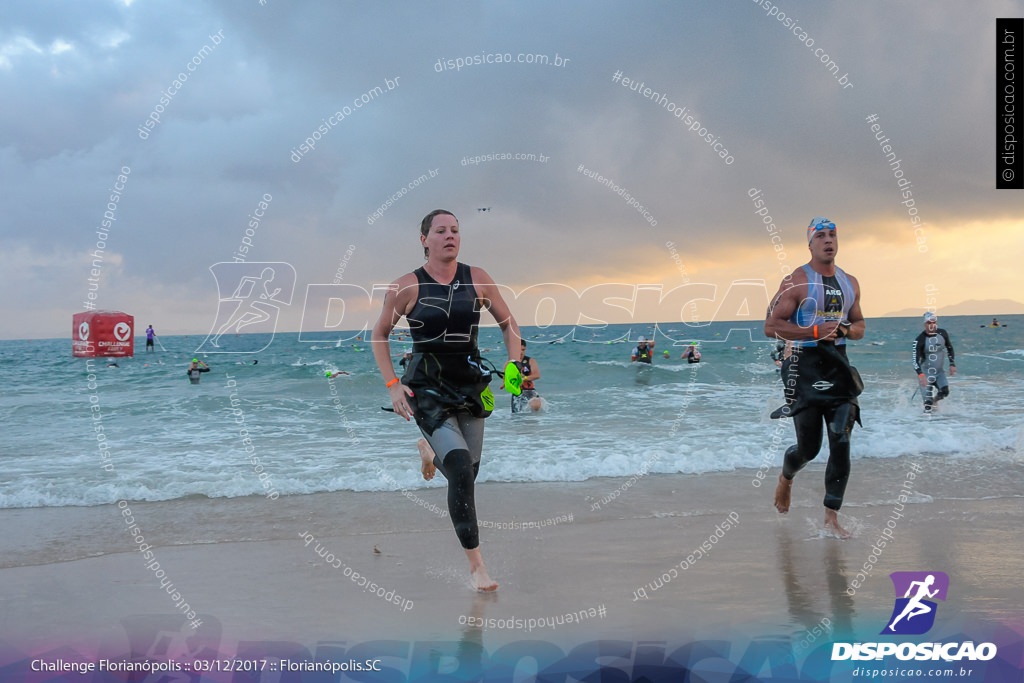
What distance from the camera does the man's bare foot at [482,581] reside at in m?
4.56

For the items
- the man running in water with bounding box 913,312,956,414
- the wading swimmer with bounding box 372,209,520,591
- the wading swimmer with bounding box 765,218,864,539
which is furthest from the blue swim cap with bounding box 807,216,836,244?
the man running in water with bounding box 913,312,956,414

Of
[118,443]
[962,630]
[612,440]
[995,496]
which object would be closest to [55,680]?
[962,630]

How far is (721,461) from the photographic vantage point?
9.02 metres

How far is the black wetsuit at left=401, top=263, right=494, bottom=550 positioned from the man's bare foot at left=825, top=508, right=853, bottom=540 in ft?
9.82

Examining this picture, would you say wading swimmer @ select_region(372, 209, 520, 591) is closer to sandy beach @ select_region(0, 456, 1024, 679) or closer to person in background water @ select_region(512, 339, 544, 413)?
sandy beach @ select_region(0, 456, 1024, 679)

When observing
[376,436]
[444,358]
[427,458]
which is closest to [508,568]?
[427,458]

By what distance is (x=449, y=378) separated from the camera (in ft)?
15.1

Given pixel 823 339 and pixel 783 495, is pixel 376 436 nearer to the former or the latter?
pixel 783 495

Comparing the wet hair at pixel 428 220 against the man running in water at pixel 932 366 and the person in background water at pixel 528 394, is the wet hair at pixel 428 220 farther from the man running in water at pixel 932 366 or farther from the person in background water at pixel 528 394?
the man running in water at pixel 932 366

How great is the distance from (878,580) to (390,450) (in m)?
7.16

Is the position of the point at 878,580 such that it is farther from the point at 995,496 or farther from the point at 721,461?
the point at 721,461

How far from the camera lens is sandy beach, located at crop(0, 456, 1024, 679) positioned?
3.99 m

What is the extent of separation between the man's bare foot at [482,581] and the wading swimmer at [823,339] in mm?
2768

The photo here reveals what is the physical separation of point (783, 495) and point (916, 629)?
88.2 inches
